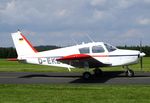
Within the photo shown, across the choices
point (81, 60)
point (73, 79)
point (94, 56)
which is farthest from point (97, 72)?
point (73, 79)

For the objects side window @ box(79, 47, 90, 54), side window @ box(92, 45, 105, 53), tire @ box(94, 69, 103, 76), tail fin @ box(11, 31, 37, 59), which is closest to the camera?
side window @ box(92, 45, 105, 53)

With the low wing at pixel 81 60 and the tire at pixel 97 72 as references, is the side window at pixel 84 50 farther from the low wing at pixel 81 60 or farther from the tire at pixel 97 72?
the tire at pixel 97 72

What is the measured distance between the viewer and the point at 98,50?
Answer: 25.0 metres

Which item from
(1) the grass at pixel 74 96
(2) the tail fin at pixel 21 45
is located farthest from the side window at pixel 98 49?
(1) the grass at pixel 74 96

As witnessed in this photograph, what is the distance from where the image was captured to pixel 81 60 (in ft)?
79.8

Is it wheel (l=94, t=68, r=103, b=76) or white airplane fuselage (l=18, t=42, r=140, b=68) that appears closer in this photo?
white airplane fuselage (l=18, t=42, r=140, b=68)

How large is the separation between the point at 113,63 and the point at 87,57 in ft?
6.74

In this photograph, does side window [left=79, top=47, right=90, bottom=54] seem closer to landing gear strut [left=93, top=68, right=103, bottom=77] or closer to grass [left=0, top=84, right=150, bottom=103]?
landing gear strut [left=93, top=68, right=103, bottom=77]

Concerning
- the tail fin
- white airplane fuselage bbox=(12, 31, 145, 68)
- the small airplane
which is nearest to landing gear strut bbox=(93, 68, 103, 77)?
the small airplane

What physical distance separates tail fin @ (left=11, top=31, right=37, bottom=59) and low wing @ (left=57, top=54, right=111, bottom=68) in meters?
3.87

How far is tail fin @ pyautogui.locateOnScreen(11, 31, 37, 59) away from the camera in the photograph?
90.2ft

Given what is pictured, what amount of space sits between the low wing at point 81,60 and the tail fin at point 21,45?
387 cm

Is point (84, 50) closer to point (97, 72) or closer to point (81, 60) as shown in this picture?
point (81, 60)

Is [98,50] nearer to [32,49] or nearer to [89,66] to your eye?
[89,66]
